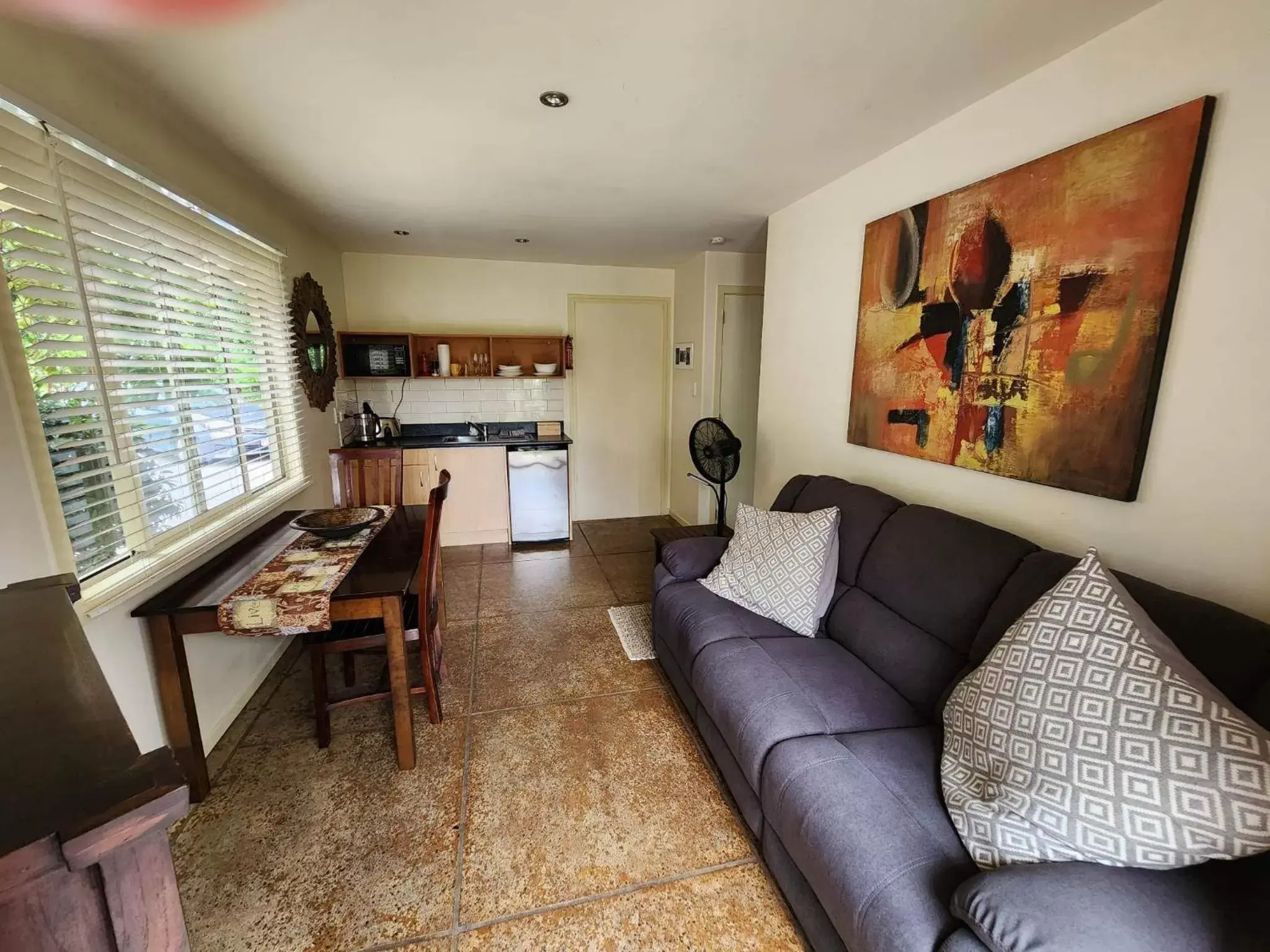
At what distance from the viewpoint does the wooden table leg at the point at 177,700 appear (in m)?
1.60

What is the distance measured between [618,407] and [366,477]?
2.55 m

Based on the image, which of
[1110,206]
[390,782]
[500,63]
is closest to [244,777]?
[390,782]

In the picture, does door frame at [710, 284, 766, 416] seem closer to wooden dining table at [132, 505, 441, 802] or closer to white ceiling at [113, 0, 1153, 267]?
white ceiling at [113, 0, 1153, 267]

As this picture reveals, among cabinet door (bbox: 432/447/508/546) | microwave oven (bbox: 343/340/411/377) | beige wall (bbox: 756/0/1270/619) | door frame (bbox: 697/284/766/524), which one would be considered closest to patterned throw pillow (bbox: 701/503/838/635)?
beige wall (bbox: 756/0/1270/619)

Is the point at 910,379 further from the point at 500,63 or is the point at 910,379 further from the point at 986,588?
the point at 500,63

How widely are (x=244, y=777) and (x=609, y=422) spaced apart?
3580 millimetres

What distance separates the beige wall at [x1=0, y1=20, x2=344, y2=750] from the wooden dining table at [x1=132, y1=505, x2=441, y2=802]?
0.08m

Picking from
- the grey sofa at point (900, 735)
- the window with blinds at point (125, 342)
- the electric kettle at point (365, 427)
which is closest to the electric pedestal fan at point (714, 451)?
the grey sofa at point (900, 735)

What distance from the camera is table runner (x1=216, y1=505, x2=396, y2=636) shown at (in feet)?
5.15

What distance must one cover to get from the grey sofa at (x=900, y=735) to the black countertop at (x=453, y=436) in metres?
2.26

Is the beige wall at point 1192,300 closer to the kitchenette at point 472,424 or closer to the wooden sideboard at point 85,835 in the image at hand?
the wooden sideboard at point 85,835

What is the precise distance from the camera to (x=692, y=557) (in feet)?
7.89

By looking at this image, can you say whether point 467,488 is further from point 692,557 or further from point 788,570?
point 788,570

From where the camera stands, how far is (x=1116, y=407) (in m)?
1.42
